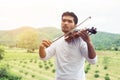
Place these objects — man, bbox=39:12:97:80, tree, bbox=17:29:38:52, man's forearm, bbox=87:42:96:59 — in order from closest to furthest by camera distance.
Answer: man's forearm, bbox=87:42:96:59 → man, bbox=39:12:97:80 → tree, bbox=17:29:38:52

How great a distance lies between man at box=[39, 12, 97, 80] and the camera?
4663 millimetres

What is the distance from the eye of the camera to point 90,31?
435cm

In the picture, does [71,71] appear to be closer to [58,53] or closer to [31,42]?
[58,53]

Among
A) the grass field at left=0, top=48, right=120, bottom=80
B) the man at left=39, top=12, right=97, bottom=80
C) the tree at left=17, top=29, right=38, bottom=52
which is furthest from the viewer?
the tree at left=17, top=29, right=38, bottom=52

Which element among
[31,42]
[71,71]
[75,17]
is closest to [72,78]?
[71,71]

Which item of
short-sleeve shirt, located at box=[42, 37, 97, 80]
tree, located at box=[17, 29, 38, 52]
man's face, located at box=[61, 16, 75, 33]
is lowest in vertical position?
short-sleeve shirt, located at box=[42, 37, 97, 80]

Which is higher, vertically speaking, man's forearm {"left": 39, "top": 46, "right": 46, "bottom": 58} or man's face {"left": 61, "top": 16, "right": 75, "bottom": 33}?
man's face {"left": 61, "top": 16, "right": 75, "bottom": 33}

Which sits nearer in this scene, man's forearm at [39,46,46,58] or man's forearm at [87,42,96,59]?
man's forearm at [87,42,96,59]

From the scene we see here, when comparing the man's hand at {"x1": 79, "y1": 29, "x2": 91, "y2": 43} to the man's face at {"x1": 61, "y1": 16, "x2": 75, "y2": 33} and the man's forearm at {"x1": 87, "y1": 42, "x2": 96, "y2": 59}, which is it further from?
the man's face at {"x1": 61, "y1": 16, "x2": 75, "y2": 33}

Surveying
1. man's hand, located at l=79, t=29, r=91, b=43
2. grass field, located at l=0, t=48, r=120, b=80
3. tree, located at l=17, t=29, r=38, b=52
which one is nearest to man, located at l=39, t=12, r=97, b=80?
man's hand, located at l=79, t=29, r=91, b=43

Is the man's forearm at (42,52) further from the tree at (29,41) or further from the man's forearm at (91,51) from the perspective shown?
the tree at (29,41)

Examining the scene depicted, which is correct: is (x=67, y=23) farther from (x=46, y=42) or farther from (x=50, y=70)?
(x=50, y=70)

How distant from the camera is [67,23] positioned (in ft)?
15.5

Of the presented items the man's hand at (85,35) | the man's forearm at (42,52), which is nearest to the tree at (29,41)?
the man's forearm at (42,52)
